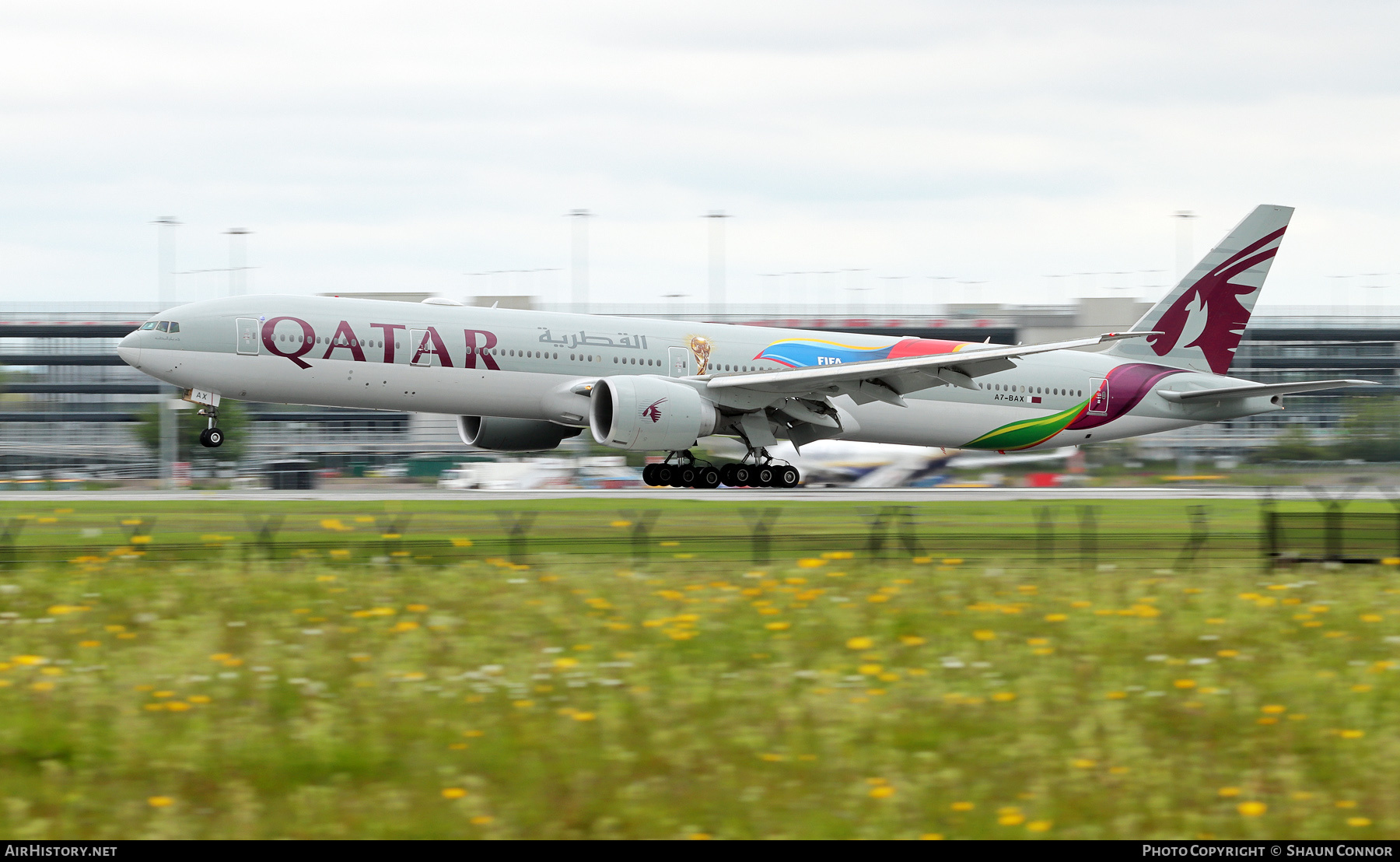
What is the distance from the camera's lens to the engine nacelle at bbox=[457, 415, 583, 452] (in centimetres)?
3081

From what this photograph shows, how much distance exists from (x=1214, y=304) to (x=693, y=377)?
1489 cm

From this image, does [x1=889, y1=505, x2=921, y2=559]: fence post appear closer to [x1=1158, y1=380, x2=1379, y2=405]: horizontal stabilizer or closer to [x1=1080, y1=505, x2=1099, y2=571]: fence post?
[x1=1080, y1=505, x2=1099, y2=571]: fence post

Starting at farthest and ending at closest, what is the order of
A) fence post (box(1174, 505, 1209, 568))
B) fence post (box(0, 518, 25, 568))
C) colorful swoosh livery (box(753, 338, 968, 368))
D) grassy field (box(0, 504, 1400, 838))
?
colorful swoosh livery (box(753, 338, 968, 368)), fence post (box(1174, 505, 1209, 568)), fence post (box(0, 518, 25, 568)), grassy field (box(0, 504, 1400, 838))

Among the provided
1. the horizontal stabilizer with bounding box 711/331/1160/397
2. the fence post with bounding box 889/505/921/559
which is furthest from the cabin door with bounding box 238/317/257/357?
the fence post with bounding box 889/505/921/559

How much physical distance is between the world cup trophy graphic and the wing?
1219 mm

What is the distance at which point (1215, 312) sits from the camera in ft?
110

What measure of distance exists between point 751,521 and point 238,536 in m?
7.43

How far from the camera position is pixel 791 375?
27203 millimetres

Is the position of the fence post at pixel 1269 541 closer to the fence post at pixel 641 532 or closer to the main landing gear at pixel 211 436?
the fence post at pixel 641 532

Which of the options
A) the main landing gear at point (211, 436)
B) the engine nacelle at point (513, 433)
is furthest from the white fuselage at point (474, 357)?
the engine nacelle at point (513, 433)

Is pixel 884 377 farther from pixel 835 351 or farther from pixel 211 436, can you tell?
pixel 211 436

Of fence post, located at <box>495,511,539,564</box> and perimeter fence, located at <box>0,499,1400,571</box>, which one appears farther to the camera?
fence post, located at <box>495,511,539,564</box>

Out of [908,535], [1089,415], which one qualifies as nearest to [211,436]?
[908,535]
